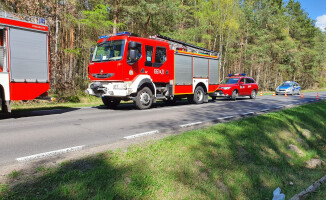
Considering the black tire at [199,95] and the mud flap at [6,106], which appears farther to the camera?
the black tire at [199,95]

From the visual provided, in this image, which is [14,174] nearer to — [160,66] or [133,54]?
[133,54]

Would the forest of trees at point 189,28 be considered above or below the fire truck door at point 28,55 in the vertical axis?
above

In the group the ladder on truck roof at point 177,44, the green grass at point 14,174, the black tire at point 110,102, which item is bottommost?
the green grass at point 14,174

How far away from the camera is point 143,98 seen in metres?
11.2

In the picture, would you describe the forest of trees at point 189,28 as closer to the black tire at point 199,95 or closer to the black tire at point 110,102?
the black tire at point 110,102

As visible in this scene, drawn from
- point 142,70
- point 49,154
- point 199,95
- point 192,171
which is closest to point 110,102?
point 142,70

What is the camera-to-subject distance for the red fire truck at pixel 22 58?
766 cm

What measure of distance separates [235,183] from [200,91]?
10.4 meters

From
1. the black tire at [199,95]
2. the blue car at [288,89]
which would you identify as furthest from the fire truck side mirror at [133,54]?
the blue car at [288,89]

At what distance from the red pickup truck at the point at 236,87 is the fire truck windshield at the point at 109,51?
8.46 metres

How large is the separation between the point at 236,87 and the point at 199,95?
179 inches

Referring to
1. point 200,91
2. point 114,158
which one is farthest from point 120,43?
point 114,158

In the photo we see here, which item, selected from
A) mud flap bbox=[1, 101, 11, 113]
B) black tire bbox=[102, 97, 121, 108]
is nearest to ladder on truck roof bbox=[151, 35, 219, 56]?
black tire bbox=[102, 97, 121, 108]

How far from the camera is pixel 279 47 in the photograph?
38594 millimetres
